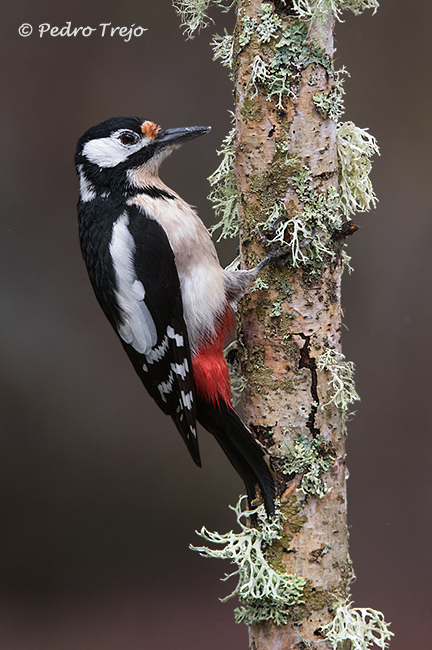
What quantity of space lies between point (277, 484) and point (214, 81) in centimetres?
173

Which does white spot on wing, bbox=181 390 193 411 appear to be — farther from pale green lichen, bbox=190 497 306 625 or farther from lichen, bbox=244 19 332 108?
lichen, bbox=244 19 332 108

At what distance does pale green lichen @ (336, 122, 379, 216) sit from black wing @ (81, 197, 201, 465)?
356 mm

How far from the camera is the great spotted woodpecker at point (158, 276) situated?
1.54 m

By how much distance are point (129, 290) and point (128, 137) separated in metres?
0.32

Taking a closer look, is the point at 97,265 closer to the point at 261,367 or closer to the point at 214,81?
the point at 261,367

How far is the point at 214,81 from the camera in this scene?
275 centimetres

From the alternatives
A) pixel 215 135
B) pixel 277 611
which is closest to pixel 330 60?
pixel 277 611

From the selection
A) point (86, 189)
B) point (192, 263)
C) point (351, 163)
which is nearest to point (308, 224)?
point (351, 163)

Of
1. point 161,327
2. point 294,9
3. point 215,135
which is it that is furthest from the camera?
point 215,135

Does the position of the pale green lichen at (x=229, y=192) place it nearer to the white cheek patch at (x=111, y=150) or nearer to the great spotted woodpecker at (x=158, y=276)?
the great spotted woodpecker at (x=158, y=276)

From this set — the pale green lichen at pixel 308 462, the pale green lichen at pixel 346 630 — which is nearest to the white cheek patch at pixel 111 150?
the pale green lichen at pixel 308 462

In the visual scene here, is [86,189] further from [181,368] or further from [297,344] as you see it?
[297,344]

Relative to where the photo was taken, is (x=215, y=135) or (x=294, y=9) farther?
(x=215, y=135)

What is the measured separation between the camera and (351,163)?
1517mm
